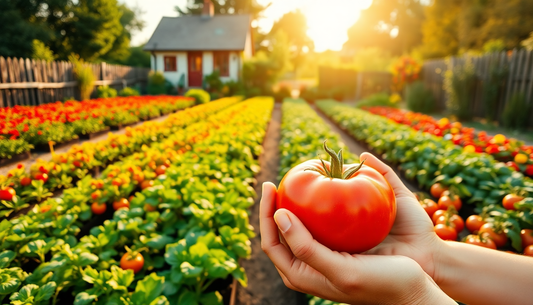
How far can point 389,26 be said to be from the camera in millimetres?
49250

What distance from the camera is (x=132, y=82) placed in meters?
20.5

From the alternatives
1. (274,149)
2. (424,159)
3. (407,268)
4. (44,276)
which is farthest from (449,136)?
(44,276)

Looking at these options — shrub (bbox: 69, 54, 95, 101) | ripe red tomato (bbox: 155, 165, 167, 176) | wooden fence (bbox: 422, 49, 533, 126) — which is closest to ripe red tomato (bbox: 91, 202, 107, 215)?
ripe red tomato (bbox: 155, 165, 167, 176)

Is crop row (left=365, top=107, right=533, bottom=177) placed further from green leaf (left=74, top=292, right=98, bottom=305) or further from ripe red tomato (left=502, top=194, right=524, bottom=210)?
green leaf (left=74, top=292, right=98, bottom=305)

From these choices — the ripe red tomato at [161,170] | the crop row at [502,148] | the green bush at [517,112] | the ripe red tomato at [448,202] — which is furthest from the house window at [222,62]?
the ripe red tomato at [448,202]

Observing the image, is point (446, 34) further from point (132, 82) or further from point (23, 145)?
point (23, 145)

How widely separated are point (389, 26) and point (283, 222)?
5581 centimetres

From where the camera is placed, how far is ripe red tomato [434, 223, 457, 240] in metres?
2.24

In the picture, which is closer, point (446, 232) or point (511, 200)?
point (446, 232)

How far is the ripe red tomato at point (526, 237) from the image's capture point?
2.14 meters

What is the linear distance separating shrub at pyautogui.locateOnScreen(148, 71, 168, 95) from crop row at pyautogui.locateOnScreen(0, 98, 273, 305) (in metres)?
19.2

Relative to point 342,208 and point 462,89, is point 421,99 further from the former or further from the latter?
point 342,208

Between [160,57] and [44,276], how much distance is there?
84.8 ft

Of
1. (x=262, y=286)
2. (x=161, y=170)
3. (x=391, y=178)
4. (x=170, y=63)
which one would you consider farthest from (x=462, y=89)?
(x=170, y=63)
